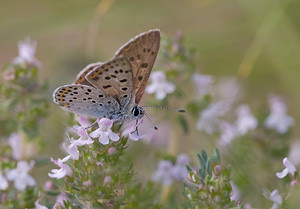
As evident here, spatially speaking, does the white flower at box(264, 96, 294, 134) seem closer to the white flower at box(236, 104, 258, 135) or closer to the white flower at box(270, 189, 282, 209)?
the white flower at box(236, 104, 258, 135)

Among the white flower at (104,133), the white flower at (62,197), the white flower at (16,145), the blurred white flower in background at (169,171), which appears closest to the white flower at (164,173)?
the blurred white flower in background at (169,171)

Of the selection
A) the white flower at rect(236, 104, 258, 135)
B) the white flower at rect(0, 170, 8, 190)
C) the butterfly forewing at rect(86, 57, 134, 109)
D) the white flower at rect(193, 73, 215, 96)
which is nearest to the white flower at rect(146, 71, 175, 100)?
→ the white flower at rect(193, 73, 215, 96)

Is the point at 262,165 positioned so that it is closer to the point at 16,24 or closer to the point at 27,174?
the point at 27,174

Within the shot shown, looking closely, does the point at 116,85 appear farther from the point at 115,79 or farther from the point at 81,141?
the point at 81,141

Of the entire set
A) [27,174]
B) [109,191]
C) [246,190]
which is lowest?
[246,190]

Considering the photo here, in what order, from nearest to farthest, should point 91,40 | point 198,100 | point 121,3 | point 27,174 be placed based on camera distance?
point 27,174 → point 198,100 → point 91,40 → point 121,3

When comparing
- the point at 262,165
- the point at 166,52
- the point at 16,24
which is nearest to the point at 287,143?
the point at 262,165

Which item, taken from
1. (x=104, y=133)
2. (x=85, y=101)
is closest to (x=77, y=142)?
(x=104, y=133)
